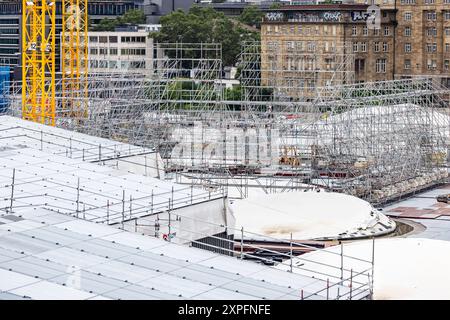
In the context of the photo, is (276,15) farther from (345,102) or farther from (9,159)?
(9,159)

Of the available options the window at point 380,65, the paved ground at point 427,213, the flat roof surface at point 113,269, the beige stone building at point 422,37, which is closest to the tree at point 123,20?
the window at point 380,65

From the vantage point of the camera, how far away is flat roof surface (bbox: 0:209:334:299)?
2120 cm

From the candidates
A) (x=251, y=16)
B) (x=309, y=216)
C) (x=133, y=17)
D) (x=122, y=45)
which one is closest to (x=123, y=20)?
(x=133, y=17)

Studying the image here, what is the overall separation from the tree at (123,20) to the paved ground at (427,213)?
213 feet

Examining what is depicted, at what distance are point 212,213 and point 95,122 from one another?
31.0 metres

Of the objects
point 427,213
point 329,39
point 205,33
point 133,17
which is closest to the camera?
point 427,213

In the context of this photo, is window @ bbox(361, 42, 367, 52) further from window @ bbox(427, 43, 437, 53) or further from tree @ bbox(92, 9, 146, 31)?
tree @ bbox(92, 9, 146, 31)

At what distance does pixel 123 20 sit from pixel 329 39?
33726 millimetres

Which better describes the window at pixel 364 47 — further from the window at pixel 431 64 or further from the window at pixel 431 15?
the window at pixel 431 15

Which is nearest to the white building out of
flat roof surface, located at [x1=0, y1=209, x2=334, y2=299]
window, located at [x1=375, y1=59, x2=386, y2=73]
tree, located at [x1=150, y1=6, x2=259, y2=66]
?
tree, located at [x1=150, y1=6, x2=259, y2=66]

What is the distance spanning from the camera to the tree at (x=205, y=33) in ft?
364

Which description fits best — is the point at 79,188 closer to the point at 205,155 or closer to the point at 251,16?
the point at 205,155

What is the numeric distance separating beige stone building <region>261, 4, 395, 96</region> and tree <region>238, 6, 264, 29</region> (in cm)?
2664

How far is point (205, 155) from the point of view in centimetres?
6394
